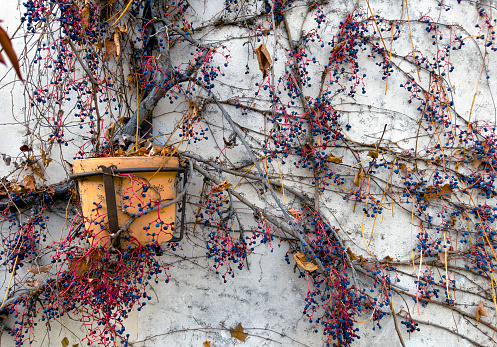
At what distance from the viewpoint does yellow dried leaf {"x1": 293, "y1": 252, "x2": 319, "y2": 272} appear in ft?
5.79

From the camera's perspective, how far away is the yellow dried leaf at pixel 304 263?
1.77 m

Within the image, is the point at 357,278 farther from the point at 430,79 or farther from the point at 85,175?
the point at 85,175

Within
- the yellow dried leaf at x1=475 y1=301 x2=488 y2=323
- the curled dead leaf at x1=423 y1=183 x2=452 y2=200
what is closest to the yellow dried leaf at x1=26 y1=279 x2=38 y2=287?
the curled dead leaf at x1=423 y1=183 x2=452 y2=200

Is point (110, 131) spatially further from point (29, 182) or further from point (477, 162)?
point (477, 162)

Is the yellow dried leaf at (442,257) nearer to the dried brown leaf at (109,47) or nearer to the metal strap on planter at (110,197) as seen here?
the metal strap on planter at (110,197)

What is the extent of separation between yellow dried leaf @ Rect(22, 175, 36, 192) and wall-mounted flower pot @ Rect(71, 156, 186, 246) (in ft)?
1.53

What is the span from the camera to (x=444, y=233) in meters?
2.03

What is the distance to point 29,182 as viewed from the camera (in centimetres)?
179

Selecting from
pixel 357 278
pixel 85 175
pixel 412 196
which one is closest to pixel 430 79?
pixel 412 196

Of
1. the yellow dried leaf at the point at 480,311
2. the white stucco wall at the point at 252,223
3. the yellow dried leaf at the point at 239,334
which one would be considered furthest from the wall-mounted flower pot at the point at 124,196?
the yellow dried leaf at the point at 480,311

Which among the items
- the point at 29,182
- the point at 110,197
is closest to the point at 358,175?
the point at 110,197

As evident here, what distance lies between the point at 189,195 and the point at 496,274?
5.62 ft

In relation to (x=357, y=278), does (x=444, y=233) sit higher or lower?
higher

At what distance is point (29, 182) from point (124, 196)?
68cm
